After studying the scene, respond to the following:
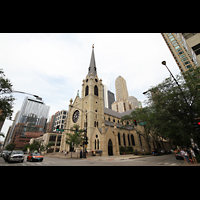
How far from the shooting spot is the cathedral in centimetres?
3359

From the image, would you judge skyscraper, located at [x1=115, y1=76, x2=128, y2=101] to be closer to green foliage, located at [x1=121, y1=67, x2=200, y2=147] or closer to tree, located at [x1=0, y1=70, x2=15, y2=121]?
green foliage, located at [x1=121, y1=67, x2=200, y2=147]

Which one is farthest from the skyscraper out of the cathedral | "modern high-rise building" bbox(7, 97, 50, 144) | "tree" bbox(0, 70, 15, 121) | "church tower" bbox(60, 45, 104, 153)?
"tree" bbox(0, 70, 15, 121)

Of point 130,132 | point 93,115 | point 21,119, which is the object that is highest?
point 21,119

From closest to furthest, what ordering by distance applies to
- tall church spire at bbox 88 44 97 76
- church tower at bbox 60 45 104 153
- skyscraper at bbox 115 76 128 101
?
church tower at bbox 60 45 104 153 < tall church spire at bbox 88 44 97 76 < skyscraper at bbox 115 76 128 101

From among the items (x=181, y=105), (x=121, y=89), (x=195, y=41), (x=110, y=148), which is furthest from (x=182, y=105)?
(x=121, y=89)

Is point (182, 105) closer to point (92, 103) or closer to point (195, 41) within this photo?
point (195, 41)

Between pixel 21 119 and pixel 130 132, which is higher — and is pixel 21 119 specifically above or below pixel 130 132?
above
